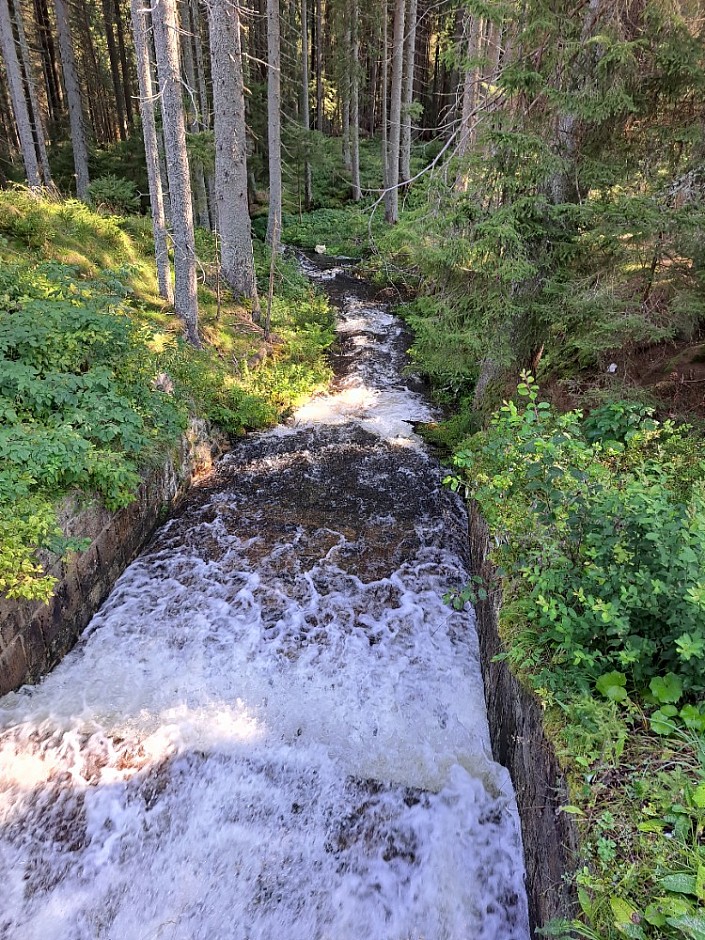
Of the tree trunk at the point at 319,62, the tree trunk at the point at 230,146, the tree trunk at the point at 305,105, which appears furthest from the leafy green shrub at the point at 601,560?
the tree trunk at the point at 319,62

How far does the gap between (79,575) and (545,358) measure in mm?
6188

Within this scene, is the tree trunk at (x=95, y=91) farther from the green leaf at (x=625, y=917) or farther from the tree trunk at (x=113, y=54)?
the green leaf at (x=625, y=917)

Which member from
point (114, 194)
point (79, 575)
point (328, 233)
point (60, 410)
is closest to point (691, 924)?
point (79, 575)

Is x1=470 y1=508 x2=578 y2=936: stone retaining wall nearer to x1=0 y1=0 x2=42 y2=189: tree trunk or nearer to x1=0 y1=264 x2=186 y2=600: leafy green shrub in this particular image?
x1=0 y1=264 x2=186 y2=600: leafy green shrub

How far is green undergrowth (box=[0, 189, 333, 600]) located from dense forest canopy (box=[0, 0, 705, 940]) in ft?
0.13

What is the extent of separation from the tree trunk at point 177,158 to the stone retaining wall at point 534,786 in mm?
7761

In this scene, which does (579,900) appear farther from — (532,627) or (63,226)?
(63,226)

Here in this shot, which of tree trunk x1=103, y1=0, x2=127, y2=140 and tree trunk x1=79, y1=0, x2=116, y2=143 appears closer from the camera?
tree trunk x1=103, y1=0, x2=127, y2=140

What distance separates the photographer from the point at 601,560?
10.9 ft

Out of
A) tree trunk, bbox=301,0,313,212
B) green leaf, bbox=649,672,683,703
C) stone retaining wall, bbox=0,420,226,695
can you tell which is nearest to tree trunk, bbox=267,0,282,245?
tree trunk, bbox=301,0,313,212

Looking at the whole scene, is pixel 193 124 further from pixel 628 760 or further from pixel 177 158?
pixel 628 760

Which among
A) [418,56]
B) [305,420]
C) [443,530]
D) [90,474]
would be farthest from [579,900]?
[418,56]

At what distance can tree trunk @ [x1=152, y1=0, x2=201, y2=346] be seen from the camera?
26.2 feet

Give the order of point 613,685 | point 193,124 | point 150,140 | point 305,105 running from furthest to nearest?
point 305,105
point 193,124
point 150,140
point 613,685
